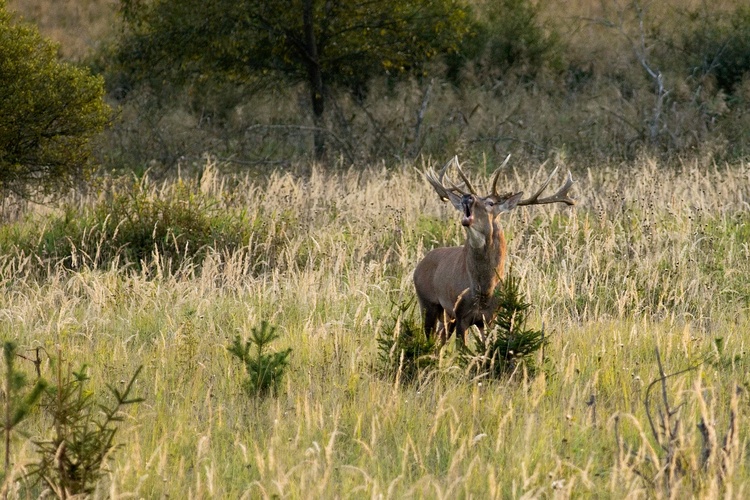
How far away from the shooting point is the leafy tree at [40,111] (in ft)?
32.8

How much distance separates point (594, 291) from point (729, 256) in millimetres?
1393

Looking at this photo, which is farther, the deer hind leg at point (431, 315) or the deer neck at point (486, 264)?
the deer hind leg at point (431, 315)

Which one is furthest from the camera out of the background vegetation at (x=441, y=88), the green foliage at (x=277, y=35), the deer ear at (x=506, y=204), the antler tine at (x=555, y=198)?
the green foliage at (x=277, y=35)

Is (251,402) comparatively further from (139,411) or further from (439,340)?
(439,340)

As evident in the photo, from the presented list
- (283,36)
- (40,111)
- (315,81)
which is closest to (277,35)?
(283,36)

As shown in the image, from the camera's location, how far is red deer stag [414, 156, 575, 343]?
19.1 ft

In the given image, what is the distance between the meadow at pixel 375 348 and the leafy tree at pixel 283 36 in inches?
235

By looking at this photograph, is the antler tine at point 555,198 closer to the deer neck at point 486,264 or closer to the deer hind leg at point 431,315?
the deer neck at point 486,264

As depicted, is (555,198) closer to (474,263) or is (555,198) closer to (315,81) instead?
(474,263)

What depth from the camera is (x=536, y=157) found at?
14.9 metres

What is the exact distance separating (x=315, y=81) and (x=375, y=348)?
1324 cm

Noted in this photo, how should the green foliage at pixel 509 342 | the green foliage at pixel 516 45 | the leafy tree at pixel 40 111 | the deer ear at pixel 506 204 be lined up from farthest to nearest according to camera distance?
the green foliage at pixel 516 45 → the leafy tree at pixel 40 111 → the deer ear at pixel 506 204 → the green foliage at pixel 509 342

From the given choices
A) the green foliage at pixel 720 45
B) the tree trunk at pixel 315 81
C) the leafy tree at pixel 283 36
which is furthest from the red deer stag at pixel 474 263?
the green foliage at pixel 720 45

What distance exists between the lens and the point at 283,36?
18.0 metres
